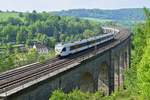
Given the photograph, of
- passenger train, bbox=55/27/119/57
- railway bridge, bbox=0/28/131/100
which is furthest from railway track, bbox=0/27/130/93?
passenger train, bbox=55/27/119/57

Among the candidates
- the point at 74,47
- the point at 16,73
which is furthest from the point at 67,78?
the point at 74,47

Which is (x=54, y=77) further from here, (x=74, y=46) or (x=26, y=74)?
(x=74, y=46)

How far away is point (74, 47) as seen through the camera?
241 feet

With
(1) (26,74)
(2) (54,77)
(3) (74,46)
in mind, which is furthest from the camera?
(3) (74,46)

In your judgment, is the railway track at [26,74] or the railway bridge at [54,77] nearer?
the railway bridge at [54,77]

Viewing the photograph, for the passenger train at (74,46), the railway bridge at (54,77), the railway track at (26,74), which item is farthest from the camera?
the passenger train at (74,46)

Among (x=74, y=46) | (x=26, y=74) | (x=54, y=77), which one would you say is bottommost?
(x=74, y=46)

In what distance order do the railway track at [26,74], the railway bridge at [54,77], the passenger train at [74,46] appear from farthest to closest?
1. the passenger train at [74,46]
2. the railway track at [26,74]
3. the railway bridge at [54,77]

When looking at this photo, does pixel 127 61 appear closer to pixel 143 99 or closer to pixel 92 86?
pixel 92 86

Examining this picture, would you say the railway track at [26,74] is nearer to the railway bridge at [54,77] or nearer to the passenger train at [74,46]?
the railway bridge at [54,77]

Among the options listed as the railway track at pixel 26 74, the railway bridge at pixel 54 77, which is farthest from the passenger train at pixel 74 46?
the railway track at pixel 26 74

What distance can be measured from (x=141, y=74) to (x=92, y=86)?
3130 cm

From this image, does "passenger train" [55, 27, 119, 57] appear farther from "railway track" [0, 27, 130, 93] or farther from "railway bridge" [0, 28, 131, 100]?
"railway track" [0, 27, 130, 93]

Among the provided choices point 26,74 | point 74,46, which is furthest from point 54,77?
point 74,46
